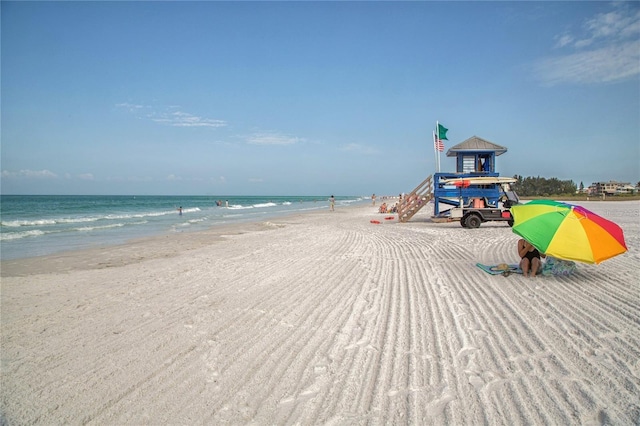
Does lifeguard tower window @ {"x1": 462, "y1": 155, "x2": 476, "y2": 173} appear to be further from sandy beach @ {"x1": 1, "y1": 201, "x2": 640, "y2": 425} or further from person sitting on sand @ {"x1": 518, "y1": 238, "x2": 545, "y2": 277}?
person sitting on sand @ {"x1": 518, "y1": 238, "x2": 545, "y2": 277}

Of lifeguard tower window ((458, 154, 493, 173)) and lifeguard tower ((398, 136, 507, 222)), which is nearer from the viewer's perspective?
lifeguard tower ((398, 136, 507, 222))

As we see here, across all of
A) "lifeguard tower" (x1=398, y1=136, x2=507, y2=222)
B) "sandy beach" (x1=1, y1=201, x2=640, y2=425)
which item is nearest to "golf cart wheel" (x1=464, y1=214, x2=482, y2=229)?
"lifeguard tower" (x1=398, y1=136, x2=507, y2=222)

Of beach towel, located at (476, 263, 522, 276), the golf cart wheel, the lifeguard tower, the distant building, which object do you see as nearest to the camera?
beach towel, located at (476, 263, 522, 276)

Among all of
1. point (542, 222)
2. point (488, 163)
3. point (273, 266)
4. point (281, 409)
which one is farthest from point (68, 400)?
point (488, 163)

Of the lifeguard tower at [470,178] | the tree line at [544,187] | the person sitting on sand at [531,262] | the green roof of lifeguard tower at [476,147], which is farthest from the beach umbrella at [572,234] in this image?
the tree line at [544,187]

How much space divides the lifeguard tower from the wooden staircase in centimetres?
1

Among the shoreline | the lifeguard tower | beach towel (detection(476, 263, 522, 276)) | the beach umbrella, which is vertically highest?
the lifeguard tower

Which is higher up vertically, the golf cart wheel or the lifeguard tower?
the lifeguard tower

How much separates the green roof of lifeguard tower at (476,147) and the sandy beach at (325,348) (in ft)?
34.4

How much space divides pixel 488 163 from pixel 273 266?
13.9 m

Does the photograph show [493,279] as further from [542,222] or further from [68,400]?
[68,400]

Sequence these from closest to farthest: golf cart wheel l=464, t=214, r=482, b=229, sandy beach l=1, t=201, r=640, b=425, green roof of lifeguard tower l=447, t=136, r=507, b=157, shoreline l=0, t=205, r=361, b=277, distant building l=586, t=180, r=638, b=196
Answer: sandy beach l=1, t=201, r=640, b=425
shoreline l=0, t=205, r=361, b=277
golf cart wheel l=464, t=214, r=482, b=229
green roof of lifeguard tower l=447, t=136, r=507, b=157
distant building l=586, t=180, r=638, b=196

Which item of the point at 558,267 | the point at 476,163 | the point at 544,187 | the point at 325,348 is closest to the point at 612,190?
the point at 544,187

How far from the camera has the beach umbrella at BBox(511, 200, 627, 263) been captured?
5.79m
